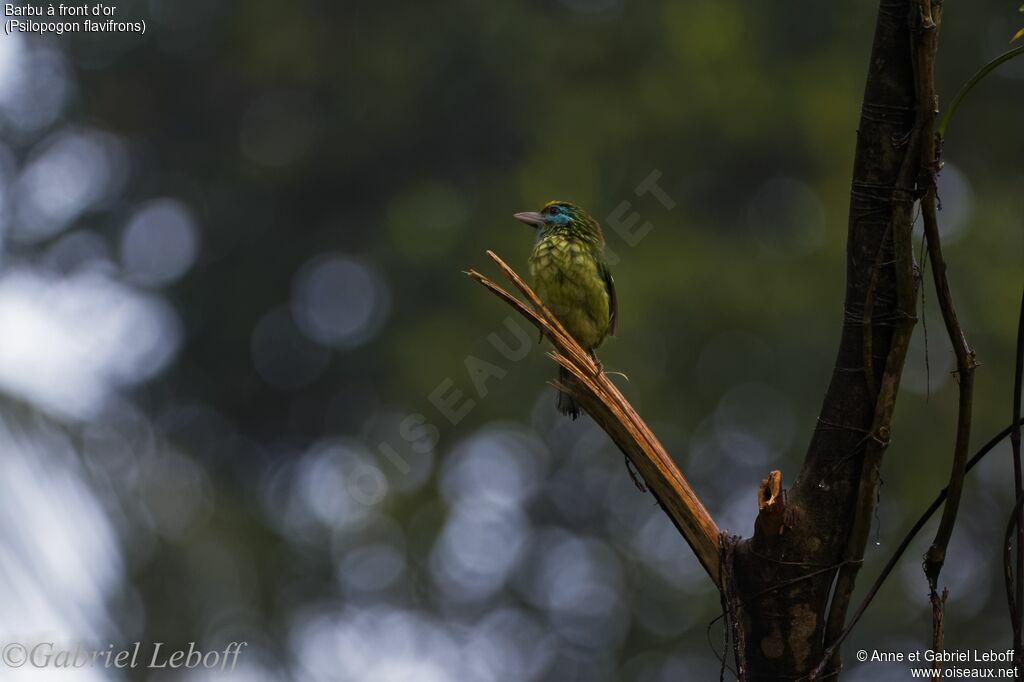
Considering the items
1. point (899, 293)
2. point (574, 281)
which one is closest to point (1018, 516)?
point (899, 293)

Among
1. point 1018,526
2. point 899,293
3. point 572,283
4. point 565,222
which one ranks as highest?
point 565,222

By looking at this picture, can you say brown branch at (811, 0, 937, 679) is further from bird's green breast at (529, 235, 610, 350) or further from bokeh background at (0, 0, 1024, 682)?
bokeh background at (0, 0, 1024, 682)

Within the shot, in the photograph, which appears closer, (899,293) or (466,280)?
(899,293)

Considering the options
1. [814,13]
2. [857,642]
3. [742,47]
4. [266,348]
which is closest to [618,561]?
[857,642]

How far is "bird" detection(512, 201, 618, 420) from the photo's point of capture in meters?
5.34

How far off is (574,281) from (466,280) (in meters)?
7.96

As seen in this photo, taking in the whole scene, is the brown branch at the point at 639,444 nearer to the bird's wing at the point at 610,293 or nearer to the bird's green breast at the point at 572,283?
the bird's green breast at the point at 572,283

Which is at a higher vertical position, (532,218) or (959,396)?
(532,218)

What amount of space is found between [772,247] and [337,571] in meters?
6.38

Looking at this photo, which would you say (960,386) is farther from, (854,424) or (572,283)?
(572,283)

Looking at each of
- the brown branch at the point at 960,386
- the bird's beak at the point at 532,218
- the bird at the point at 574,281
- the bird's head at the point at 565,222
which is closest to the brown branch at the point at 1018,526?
the brown branch at the point at 960,386

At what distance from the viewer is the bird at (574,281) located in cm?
534

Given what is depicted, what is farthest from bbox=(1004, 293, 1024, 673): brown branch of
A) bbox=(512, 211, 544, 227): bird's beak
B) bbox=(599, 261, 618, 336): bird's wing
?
bbox=(512, 211, 544, 227): bird's beak

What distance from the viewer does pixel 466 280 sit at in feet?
43.4
